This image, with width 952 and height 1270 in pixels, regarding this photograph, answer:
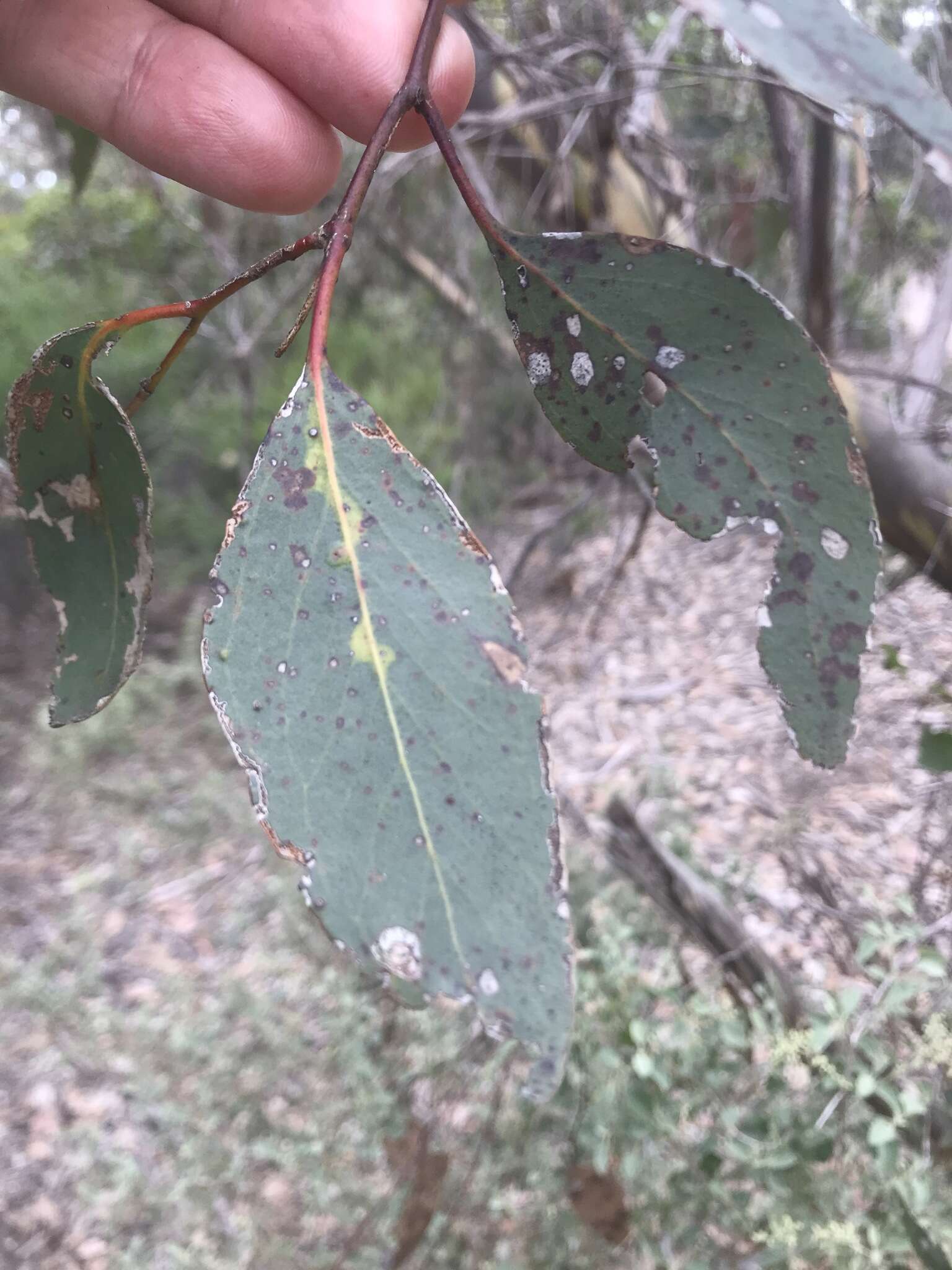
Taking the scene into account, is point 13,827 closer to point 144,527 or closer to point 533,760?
point 144,527

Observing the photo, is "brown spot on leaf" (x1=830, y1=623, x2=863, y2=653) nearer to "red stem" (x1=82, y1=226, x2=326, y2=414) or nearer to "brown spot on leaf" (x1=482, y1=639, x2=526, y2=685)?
"brown spot on leaf" (x1=482, y1=639, x2=526, y2=685)

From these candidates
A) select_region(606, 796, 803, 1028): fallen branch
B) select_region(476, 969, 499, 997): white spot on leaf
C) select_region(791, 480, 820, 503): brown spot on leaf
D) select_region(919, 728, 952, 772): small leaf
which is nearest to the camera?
select_region(476, 969, 499, 997): white spot on leaf

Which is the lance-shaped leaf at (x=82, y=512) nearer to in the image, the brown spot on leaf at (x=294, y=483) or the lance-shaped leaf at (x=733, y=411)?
the brown spot on leaf at (x=294, y=483)

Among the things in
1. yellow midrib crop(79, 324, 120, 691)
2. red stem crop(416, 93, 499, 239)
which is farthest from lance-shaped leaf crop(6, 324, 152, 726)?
red stem crop(416, 93, 499, 239)

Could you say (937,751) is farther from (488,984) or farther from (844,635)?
(488,984)

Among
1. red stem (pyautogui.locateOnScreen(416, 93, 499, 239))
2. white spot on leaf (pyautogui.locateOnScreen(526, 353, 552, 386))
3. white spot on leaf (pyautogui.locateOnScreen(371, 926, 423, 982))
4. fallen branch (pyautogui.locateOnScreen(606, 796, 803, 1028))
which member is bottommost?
fallen branch (pyautogui.locateOnScreen(606, 796, 803, 1028))

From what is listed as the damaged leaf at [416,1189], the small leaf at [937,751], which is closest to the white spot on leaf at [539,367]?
the small leaf at [937,751]
